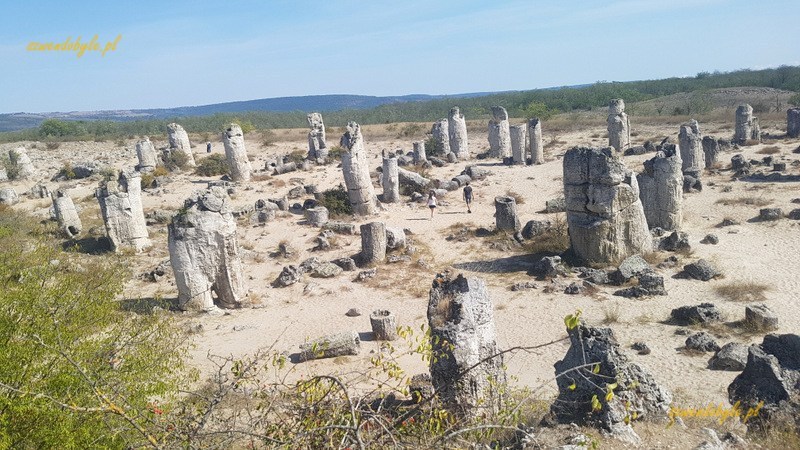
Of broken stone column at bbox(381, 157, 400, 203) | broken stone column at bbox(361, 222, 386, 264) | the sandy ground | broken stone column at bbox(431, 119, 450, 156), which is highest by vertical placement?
broken stone column at bbox(431, 119, 450, 156)

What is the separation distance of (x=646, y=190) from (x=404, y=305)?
27.5 ft

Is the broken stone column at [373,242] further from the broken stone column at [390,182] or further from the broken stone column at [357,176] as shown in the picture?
the broken stone column at [390,182]

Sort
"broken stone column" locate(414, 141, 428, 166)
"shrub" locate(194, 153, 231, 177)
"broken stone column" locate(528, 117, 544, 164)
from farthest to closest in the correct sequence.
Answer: "broken stone column" locate(414, 141, 428, 166) < "shrub" locate(194, 153, 231, 177) < "broken stone column" locate(528, 117, 544, 164)

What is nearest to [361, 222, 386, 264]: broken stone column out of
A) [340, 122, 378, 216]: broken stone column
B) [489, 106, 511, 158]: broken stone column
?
[340, 122, 378, 216]: broken stone column

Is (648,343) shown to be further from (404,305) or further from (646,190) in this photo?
(646,190)

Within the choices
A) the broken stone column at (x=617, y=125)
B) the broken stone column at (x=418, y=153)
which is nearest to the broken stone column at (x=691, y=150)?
the broken stone column at (x=617, y=125)

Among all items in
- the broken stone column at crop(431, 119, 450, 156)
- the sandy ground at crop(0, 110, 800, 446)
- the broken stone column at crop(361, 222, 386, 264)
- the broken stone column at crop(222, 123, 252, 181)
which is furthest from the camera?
the broken stone column at crop(431, 119, 450, 156)

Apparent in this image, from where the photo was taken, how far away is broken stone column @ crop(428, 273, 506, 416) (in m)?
6.97

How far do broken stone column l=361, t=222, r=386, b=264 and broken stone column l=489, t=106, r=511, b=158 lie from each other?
55.8 feet

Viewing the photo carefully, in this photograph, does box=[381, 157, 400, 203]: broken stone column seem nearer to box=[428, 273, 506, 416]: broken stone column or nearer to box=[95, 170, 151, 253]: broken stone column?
box=[95, 170, 151, 253]: broken stone column

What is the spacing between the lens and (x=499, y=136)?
3081 centimetres

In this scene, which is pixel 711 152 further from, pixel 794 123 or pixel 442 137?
pixel 442 137

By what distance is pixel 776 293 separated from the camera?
37.2ft

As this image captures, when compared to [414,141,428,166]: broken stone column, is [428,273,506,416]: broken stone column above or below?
below
